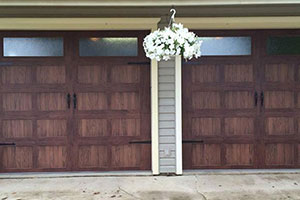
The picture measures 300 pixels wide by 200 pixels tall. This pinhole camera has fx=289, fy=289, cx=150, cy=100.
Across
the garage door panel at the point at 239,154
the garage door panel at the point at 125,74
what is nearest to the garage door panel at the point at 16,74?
the garage door panel at the point at 125,74

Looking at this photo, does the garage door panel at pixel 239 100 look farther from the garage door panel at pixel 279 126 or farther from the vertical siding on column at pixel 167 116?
the vertical siding on column at pixel 167 116

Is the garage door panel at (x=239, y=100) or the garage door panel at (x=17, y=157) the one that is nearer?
the garage door panel at (x=17, y=157)

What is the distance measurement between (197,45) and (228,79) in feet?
4.55

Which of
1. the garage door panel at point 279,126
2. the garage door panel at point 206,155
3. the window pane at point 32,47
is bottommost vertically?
the garage door panel at point 206,155

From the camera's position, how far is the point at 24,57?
159 inches

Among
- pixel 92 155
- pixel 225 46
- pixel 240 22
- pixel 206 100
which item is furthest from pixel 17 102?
pixel 240 22

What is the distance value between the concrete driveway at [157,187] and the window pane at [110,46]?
1.74m

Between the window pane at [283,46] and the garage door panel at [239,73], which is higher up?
the window pane at [283,46]

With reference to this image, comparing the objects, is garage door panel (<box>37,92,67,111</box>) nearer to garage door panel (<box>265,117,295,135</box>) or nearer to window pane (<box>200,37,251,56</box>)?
window pane (<box>200,37,251,56</box>)

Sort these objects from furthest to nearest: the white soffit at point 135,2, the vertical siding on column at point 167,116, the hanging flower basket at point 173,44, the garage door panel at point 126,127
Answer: the garage door panel at point 126,127, the vertical siding on column at point 167,116, the white soffit at point 135,2, the hanging flower basket at point 173,44

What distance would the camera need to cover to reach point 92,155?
13.6 ft

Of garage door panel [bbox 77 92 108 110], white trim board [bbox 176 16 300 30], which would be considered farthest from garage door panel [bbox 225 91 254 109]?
garage door panel [bbox 77 92 108 110]

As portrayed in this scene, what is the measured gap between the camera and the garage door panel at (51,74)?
4059mm

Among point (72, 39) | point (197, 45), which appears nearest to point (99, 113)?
point (72, 39)
